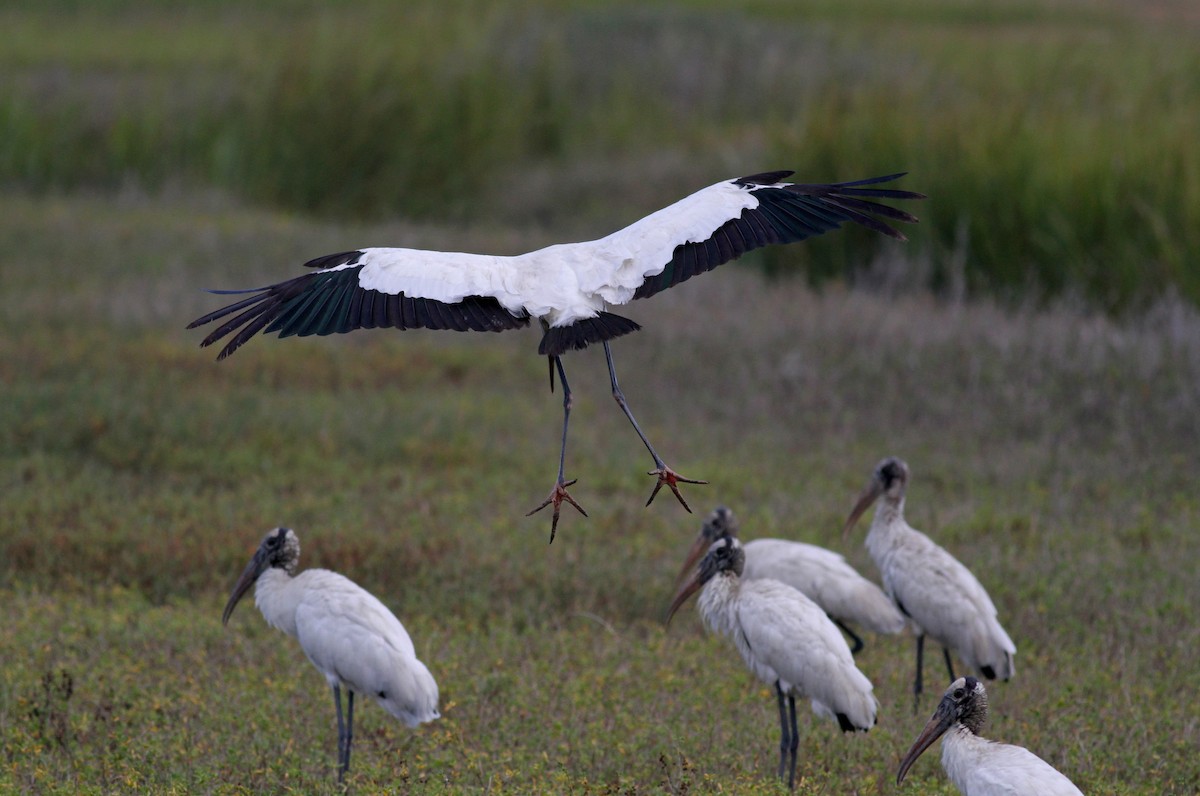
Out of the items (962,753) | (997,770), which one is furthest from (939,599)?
(997,770)

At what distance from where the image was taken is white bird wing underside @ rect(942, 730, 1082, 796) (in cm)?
430

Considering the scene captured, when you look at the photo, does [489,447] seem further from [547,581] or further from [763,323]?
[763,323]

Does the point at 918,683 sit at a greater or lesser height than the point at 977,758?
lesser

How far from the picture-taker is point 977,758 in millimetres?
4605

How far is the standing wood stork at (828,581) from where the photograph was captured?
641 centimetres

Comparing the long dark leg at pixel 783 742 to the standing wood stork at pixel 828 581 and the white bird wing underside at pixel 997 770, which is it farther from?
the standing wood stork at pixel 828 581

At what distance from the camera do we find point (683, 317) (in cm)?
1237

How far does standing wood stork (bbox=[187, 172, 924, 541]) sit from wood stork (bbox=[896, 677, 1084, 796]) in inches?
45.2

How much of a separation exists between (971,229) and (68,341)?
287 inches

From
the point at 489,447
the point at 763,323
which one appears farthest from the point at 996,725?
the point at 763,323

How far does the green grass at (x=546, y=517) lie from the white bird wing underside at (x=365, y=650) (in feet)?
0.84

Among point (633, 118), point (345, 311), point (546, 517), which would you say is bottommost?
point (546, 517)

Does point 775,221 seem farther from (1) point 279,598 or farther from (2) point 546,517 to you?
(2) point 546,517

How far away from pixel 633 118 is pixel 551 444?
11.9 meters
